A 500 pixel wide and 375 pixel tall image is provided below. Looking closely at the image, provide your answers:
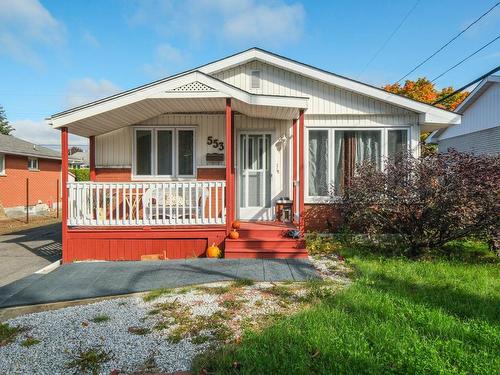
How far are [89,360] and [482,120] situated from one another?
17.3m

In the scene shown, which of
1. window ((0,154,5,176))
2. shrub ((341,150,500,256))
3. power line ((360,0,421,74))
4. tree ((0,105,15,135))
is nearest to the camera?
shrub ((341,150,500,256))

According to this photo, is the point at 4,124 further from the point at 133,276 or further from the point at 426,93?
the point at 133,276

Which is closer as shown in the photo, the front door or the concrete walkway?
the concrete walkway

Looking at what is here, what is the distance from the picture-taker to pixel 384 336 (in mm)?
3623

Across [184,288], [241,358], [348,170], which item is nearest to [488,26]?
[348,170]

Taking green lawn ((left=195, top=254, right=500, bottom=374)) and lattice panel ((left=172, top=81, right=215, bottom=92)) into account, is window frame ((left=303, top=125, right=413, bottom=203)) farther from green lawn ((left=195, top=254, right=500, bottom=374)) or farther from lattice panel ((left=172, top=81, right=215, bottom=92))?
green lawn ((left=195, top=254, right=500, bottom=374))

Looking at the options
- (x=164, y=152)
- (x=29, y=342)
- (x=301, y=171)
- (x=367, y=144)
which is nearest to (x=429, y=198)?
(x=301, y=171)

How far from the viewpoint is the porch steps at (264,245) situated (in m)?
7.41

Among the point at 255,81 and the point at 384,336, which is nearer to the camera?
the point at 384,336

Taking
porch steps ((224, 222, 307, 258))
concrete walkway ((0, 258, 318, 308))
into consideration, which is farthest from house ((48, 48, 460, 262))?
concrete walkway ((0, 258, 318, 308))

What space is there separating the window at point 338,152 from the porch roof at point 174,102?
123 cm

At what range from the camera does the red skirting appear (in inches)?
305

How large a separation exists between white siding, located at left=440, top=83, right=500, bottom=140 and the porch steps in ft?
38.7

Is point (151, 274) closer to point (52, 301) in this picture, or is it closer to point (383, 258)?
point (52, 301)
